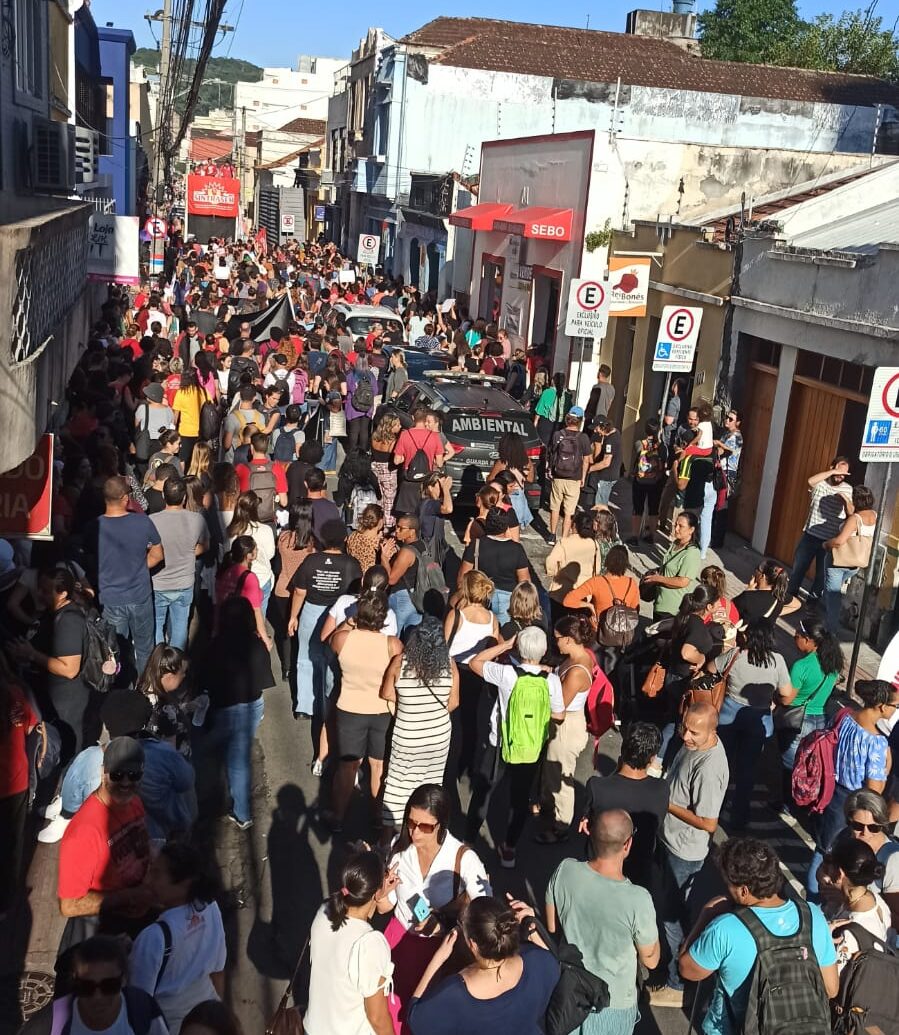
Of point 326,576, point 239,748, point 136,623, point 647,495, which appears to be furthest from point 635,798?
point 647,495

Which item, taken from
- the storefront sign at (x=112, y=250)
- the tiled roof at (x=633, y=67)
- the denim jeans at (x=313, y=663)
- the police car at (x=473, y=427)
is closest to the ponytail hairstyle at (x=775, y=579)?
the denim jeans at (x=313, y=663)

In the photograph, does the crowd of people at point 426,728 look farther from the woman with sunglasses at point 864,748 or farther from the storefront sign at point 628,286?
the storefront sign at point 628,286

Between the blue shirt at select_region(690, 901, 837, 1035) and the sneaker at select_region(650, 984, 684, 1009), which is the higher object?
the blue shirt at select_region(690, 901, 837, 1035)

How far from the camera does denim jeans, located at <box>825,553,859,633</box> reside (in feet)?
36.1

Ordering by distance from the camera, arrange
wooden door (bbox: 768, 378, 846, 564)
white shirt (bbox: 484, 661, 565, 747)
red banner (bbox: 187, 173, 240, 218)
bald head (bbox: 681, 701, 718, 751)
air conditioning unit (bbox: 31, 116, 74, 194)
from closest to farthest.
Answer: bald head (bbox: 681, 701, 718, 751) → white shirt (bbox: 484, 661, 565, 747) → wooden door (bbox: 768, 378, 846, 564) → air conditioning unit (bbox: 31, 116, 74, 194) → red banner (bbox: 187, 173, 240, 218)

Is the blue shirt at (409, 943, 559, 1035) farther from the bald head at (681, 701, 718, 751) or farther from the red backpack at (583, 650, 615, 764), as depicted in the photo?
the red backpack at (583, 650, 615, 764)

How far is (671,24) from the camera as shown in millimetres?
46500

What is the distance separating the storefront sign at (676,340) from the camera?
14352 millimetres

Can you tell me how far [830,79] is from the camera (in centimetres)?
3975

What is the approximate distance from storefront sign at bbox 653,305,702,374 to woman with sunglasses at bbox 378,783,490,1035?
1023 cm

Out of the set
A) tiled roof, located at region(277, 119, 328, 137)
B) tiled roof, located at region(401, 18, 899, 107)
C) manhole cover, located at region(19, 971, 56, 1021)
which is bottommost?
manhole cover, located at region(19, 971, 56, 1021)

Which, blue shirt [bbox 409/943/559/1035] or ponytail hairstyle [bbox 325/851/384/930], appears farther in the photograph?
ponytail hairstyle [bbox 325/851/384/930]

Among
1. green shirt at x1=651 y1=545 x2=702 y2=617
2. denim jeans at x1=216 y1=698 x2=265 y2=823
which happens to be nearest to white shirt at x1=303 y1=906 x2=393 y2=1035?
denim jeans at x1=216 y1=698 x2=265 y2=823

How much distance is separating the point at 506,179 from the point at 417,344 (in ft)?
24.0
